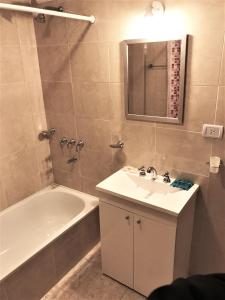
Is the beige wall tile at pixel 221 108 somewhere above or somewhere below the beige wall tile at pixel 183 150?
above

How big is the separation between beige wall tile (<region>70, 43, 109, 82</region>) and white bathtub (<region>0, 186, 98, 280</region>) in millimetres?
1131

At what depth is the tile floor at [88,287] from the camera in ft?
6.13

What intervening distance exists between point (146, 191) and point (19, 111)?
1317 mm

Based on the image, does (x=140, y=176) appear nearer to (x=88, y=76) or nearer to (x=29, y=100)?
(x=88, y=76)

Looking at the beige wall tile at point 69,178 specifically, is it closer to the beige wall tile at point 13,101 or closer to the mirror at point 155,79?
the beige wall tile at point 13,101

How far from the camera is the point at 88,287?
1951 mm

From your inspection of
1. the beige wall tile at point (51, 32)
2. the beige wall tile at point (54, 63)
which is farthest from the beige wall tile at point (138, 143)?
the beige wall tile at point (51, 32)

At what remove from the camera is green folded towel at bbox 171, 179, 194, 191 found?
1.68 m

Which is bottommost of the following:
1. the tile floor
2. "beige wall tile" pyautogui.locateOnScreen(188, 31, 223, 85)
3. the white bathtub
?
the tile floor

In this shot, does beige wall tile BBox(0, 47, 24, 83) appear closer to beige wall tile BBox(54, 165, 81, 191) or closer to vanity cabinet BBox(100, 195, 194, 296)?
beige wall tile BBox(54, 165, 81, 191)

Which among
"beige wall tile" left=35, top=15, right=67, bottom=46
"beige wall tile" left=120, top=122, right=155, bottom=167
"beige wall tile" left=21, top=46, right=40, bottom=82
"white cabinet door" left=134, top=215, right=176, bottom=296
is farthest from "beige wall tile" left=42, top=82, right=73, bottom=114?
"white cabinet door" left=134, top=215, right=176, bottom=296

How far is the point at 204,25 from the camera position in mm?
1408

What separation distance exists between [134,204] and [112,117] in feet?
2.40

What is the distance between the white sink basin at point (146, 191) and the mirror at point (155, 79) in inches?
17.9
